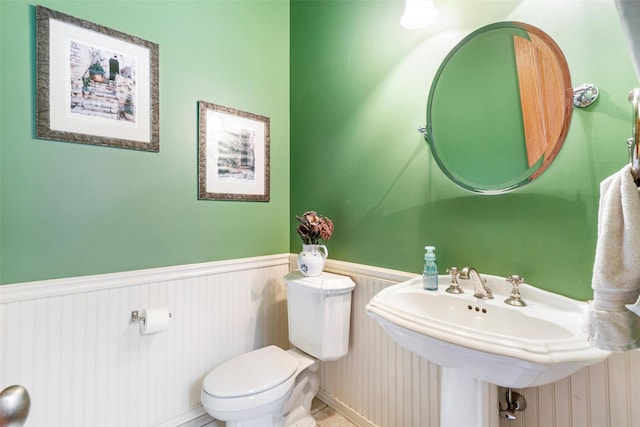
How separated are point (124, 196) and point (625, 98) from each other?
193 centimetres

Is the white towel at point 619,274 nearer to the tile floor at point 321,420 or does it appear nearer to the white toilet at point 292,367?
the white toilet at point 292,367

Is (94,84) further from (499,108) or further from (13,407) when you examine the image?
(499,108)

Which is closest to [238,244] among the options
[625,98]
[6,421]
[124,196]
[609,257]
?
[124,196]

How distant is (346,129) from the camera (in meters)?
1.57

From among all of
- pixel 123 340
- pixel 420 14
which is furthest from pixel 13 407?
pixel 420 14

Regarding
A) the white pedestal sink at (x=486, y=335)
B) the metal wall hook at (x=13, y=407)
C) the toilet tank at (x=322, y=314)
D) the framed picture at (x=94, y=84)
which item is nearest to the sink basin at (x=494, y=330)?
the white pedestal sink at (x=486, y=335)

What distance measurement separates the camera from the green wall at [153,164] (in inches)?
42.5

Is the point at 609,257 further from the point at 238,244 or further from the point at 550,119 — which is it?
the point at 238,244

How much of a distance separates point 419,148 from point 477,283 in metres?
0.62

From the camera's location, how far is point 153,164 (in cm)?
138

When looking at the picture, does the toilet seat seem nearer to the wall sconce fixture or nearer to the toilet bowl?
the toilet bowl

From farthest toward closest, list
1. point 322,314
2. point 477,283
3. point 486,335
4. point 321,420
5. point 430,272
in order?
point 321,420, point 322,314, point 430,272, point 477,283, point 486,335

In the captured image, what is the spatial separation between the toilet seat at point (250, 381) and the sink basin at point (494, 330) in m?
0.64

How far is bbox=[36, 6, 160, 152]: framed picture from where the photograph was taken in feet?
3.69
